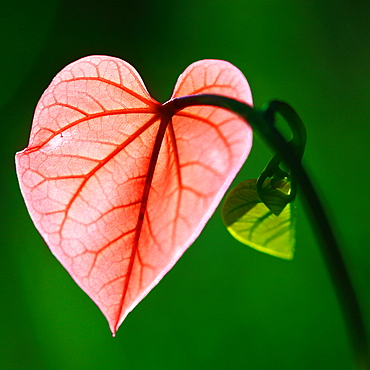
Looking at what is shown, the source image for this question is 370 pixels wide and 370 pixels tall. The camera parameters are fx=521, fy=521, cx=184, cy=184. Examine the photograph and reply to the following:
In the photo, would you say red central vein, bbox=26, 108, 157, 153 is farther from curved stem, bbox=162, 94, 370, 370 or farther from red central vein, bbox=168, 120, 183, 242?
curved stem, bbox=162, 94, 370, 370

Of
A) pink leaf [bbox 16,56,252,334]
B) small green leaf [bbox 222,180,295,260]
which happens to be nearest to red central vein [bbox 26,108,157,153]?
pink leaf [bbox 16,56,252,334]

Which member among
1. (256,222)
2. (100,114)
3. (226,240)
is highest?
(100,114)

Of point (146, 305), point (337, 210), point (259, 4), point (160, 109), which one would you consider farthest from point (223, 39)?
point (160, 109)

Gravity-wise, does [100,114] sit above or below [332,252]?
above

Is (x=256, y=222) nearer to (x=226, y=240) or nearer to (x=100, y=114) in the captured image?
(x=100, y=114)

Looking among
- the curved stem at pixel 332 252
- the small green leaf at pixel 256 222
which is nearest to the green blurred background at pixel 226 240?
the small green leaf at pixel 256 222

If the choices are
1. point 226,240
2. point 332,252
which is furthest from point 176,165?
point 226,240
